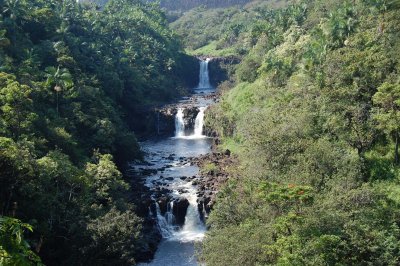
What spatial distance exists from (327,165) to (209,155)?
27.9 m

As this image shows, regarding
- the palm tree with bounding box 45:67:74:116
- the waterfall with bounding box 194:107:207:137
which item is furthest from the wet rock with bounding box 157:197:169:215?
the waterfall with bounding box 194:107:207:137

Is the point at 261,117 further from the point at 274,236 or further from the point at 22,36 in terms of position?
the point at 22,36

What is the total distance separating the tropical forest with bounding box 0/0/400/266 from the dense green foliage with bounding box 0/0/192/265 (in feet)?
0.47

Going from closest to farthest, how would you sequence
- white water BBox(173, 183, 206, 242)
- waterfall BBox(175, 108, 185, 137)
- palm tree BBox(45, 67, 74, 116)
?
white water BBox(173, 183, 206, 242)
palm tree BBox(45, 67, 74, 116)
waterfall BBox(175, 108, 185, 137)

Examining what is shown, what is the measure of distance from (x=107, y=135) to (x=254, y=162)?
65.9 feet

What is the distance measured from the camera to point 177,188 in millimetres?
45188

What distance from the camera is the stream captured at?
117 ft

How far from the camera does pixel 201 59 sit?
11462 centimetres

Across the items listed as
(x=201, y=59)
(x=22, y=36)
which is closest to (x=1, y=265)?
(x=22, y=36)

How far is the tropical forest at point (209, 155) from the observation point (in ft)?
78.5

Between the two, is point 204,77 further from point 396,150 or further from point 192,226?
point 396,150

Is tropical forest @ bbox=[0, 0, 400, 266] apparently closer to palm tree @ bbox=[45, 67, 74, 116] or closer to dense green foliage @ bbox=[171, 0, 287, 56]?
palm tree @ bbox=[45, 67, 74, 116]

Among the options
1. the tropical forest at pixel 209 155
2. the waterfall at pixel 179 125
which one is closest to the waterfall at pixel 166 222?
the tropical forest at pixel 209 155

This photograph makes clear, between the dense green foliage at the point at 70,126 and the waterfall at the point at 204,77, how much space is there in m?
10.4
